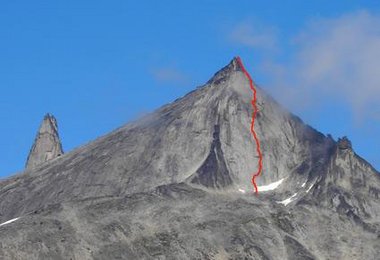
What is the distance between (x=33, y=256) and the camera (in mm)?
199750

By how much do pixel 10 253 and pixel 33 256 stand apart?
3404 mm

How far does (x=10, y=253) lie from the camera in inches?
7849
